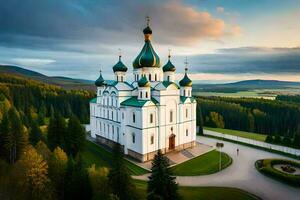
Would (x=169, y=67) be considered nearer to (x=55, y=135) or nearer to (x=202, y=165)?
(x=202, y=165)

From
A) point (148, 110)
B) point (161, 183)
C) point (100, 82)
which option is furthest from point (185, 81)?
point (161, 183)

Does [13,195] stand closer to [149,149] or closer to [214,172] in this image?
[149,149]

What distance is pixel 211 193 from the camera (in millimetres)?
21172

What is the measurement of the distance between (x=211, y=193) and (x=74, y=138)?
1679 cm

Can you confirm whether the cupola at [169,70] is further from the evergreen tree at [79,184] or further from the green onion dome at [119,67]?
the evergreen tree at [79,184]

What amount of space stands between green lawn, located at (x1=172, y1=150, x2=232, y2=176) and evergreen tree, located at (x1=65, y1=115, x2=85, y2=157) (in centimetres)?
1177

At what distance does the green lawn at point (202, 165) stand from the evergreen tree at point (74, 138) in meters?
11.8

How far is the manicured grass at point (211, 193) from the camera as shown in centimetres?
2041

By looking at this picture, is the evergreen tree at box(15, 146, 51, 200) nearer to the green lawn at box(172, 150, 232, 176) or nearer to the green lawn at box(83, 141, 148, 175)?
the green lawn at box(83, 141, 148, 175)

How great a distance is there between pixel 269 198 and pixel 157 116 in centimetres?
1562

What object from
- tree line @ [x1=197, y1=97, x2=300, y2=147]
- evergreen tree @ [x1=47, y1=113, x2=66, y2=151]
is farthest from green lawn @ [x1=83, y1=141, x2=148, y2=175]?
tree line @ [x1=197, y1=97, x2=300, y2=147]

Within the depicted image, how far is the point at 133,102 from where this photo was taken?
31.4m

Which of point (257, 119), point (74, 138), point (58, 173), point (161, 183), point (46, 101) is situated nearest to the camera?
point (161, 183)

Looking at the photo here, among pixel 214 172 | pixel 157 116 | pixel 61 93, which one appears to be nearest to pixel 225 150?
pixel 214 172
